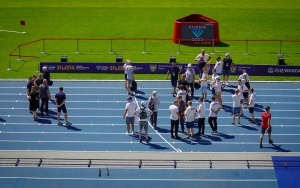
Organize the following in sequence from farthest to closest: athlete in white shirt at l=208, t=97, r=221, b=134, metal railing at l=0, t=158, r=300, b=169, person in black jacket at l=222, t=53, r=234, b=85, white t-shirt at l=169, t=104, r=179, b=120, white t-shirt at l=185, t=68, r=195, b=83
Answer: person in black jacket at l=222, t=53, r=234, b=85 < white t-shirt at l=185, t=68, r=195, b=83 < athlete in white shirt at l=208, t=97, r=221, b=134 < white t-shirt at l=169, t=104, r=179, b=120 < metal railing at l=0, t=158, r=300, b=169

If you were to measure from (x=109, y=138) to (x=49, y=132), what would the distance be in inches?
89.0

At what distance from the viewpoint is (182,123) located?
24.5m

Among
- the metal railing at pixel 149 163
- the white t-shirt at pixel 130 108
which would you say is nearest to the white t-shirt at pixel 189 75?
the white t-shirt at pixel 130 108

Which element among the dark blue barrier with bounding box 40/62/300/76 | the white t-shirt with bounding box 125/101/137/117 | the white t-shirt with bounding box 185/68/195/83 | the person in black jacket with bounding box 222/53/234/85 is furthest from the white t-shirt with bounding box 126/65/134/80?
the white t-shirt with bounding box 125/101/137/117

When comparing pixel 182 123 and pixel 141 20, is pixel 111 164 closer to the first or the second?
pixel 182 123

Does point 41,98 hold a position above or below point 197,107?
above

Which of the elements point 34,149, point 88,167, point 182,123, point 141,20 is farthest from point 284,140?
point 141,20

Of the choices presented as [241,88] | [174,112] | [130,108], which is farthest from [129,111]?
[241,88]

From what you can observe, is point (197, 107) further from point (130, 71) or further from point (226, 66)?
point (226, 66)

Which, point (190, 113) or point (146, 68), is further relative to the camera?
point (146, 68)

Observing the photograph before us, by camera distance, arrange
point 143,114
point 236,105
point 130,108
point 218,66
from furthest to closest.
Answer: point 218,66
point 236,105
point 130,108
point 143,114

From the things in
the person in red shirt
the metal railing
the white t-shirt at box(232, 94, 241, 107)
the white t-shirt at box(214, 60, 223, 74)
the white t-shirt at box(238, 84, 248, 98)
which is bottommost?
the metal railing

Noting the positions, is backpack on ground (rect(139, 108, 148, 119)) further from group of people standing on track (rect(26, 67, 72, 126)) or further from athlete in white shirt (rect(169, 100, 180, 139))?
group of people standing on track (rect(26, 67, 72, 126))

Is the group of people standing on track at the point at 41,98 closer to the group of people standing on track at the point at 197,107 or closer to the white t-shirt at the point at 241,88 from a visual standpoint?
the group of people standing on track at the point at 197,107
